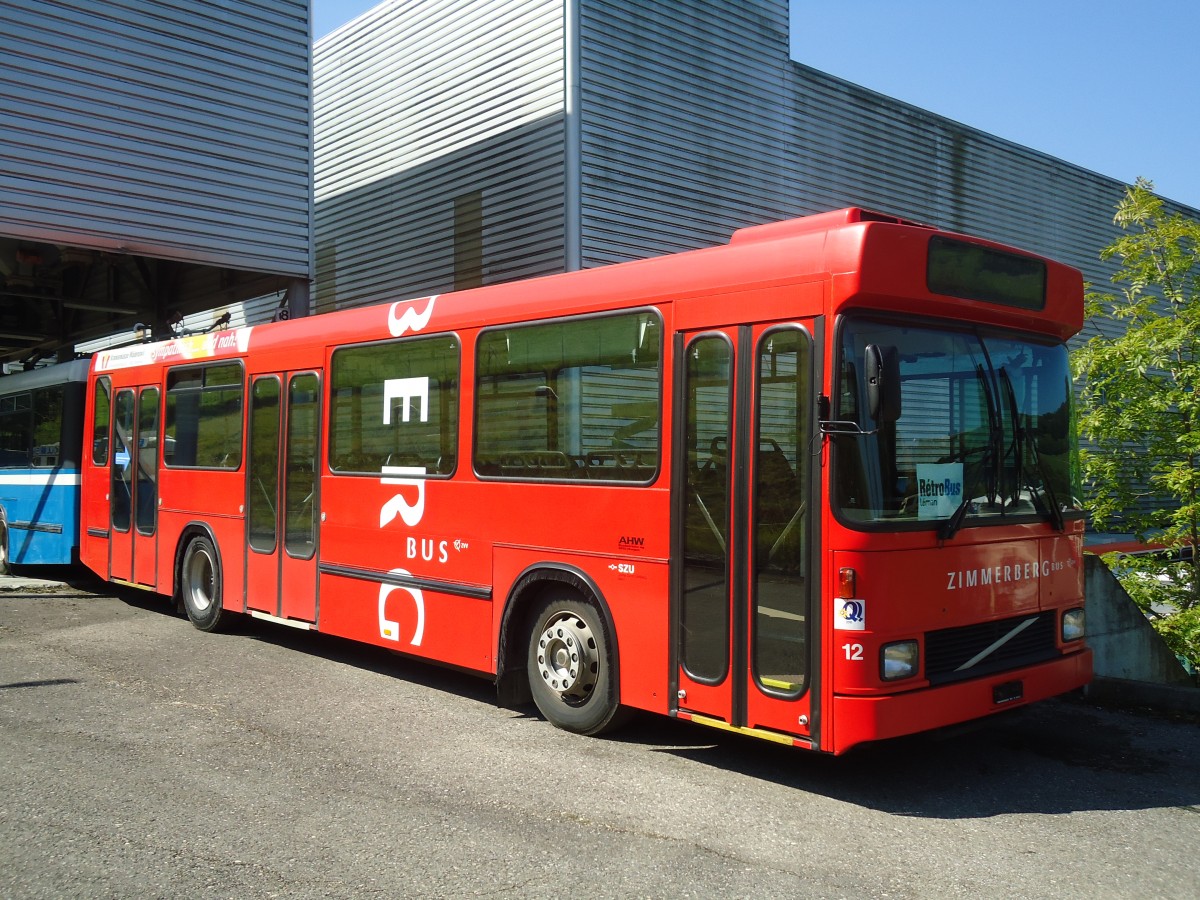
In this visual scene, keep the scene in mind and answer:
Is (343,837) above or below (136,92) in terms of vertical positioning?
below

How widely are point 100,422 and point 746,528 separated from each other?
9319 mm

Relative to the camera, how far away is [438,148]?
17266mm

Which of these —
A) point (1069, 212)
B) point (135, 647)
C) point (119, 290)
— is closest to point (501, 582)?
point (135, 647)

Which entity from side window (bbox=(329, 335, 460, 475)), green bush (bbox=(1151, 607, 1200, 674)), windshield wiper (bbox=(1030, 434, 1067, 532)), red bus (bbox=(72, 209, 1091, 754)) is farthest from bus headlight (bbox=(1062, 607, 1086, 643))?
side window (bbox=(329, 335, 460, 475))

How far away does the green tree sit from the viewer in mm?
8992

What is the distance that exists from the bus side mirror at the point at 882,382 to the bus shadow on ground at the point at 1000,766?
178cm

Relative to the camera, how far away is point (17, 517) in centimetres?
1433

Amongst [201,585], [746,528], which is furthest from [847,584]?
[201,585]

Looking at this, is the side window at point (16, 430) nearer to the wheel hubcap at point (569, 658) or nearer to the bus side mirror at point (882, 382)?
the wheel hubcap at point (569, 658)

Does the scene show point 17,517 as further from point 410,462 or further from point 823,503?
point 823,503

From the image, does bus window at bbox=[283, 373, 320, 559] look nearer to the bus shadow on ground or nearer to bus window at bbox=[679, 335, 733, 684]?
the bus shadow on ground

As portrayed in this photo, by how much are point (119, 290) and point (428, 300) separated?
14.1 metres

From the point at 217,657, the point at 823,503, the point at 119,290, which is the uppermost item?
the point at 119,290

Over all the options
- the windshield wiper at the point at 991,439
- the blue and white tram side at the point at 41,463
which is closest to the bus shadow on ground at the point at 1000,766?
the windshield wiper at the point at 991,439
